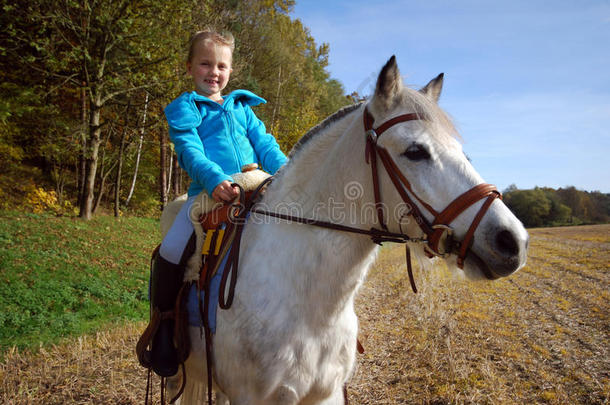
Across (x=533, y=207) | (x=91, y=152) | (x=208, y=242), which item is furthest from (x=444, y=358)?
(x=533, y=207)

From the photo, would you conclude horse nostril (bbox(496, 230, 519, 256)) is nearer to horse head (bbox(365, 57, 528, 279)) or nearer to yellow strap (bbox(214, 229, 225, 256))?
horse head (bbox(365, 57, 528, 279))

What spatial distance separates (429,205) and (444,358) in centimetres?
385

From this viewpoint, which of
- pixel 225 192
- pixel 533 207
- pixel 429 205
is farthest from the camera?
pixel 533 207

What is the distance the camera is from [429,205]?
162 cm

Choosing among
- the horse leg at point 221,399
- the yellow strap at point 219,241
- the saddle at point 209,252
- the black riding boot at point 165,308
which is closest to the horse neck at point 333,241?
the saddle at point 209,252

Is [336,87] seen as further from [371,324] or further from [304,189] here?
[304,189]

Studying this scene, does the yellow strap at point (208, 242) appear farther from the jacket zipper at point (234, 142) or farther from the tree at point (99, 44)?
the tree at point (99, 44)

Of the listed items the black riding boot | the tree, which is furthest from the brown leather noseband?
the tree

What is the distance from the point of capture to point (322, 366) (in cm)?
200

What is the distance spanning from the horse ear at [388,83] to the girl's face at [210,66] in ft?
5.28

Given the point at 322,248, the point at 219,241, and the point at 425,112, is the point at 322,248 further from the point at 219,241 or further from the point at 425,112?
the point at 425,112

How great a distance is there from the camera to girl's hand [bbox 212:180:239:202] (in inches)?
86.7

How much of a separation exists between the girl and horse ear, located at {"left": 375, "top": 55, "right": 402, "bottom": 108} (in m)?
1.15

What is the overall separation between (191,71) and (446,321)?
19.1 ft
